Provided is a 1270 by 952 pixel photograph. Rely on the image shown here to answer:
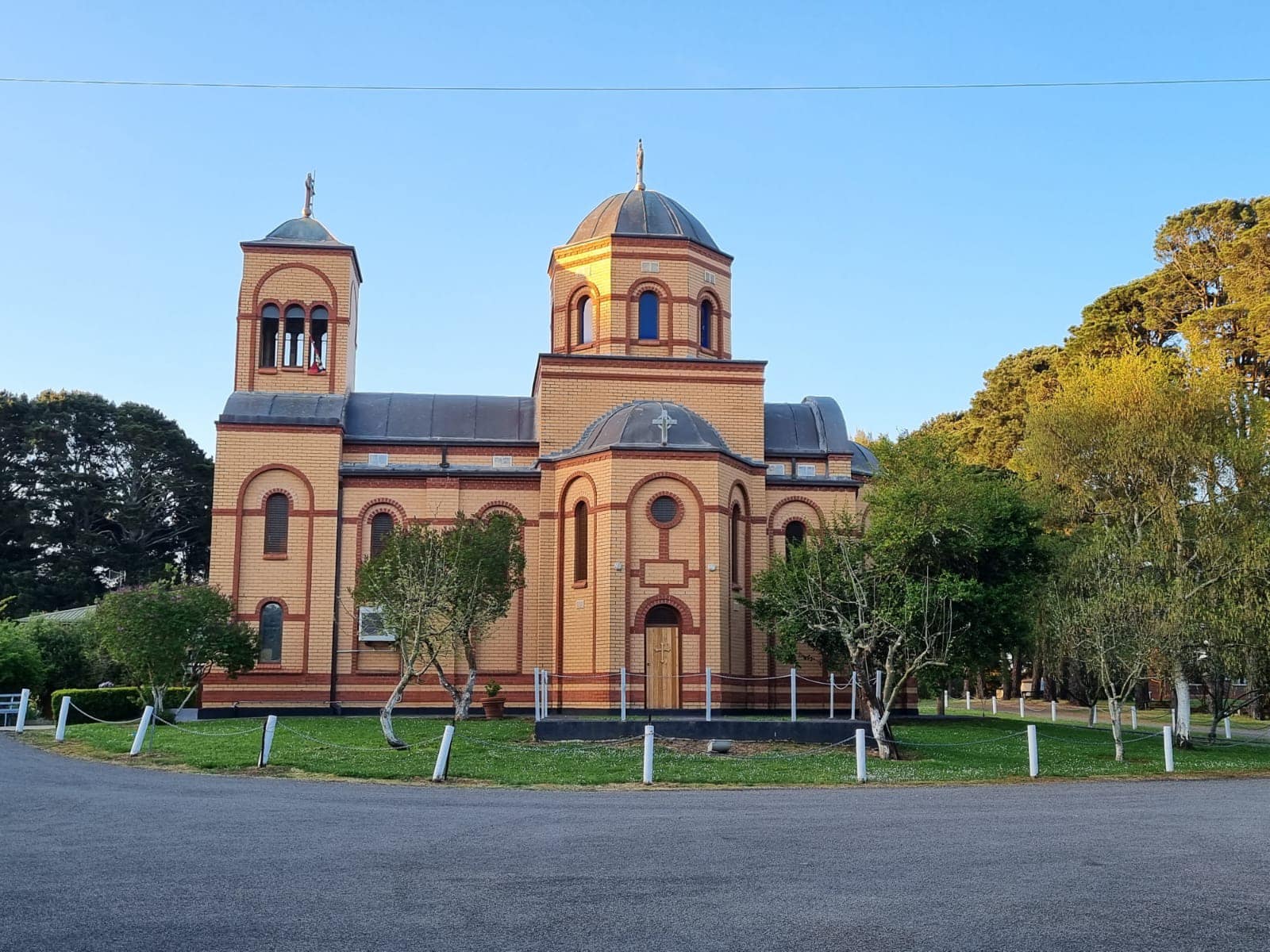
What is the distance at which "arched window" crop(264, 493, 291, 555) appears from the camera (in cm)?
3494

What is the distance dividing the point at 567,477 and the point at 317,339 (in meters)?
9.75

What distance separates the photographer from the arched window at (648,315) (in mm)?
37344

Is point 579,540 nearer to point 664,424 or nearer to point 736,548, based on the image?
point 664,424

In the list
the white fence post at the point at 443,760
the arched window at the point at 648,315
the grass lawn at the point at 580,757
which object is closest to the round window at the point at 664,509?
the arched window at the point at 648,315

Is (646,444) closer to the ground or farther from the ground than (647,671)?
farther from the ground

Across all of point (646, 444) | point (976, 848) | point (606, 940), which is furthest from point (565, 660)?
point (606, 940)

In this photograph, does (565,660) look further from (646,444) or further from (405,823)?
(405,823)

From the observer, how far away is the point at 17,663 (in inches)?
1304

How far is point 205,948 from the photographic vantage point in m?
8.03

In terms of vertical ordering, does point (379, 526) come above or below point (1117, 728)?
above

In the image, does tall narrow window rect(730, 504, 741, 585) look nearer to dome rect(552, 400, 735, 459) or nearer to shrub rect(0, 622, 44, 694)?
dome rect(552, 400, 735, 459)

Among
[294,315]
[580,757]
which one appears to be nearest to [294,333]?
[294,315]

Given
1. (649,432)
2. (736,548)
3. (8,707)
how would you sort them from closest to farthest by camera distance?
(8,707) → (649,432) → (736,548)

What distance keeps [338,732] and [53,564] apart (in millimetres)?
35389
